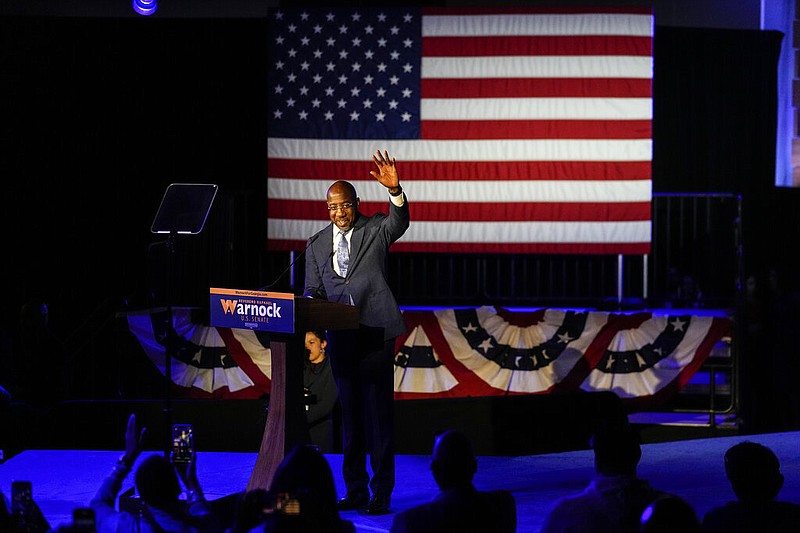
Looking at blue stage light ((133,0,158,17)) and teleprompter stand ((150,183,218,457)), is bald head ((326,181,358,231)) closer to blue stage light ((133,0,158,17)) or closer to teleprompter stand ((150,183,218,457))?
teleprompter stand ((150,183,218,457))

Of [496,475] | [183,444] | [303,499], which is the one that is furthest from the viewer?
[496,475]

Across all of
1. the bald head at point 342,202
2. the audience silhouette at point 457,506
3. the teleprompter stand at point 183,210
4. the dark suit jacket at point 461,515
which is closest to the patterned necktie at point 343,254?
the bald head at point 342,202

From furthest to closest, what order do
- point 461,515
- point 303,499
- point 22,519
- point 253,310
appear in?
point 253,310, point 22,519, point 461,515, point 303,499

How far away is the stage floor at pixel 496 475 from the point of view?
520cm

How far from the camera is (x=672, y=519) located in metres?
2.56

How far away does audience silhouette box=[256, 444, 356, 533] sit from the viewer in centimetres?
259

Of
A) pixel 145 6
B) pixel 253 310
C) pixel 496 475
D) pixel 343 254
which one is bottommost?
pixel 496 475

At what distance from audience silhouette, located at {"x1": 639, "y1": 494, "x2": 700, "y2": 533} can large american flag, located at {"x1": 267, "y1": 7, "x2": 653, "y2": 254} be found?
673 cm

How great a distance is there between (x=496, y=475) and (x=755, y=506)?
306 cm

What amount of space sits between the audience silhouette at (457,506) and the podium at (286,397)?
1519 mm

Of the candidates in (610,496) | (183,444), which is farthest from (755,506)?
(183,444)

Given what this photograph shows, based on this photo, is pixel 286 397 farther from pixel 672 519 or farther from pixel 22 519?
pixel 672 519

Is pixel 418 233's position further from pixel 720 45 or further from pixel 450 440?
pixel 450 440

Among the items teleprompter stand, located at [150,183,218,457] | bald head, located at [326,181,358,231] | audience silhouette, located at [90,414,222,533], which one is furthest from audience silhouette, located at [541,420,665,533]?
teleprompter stand, located at [150,183,218,457]
